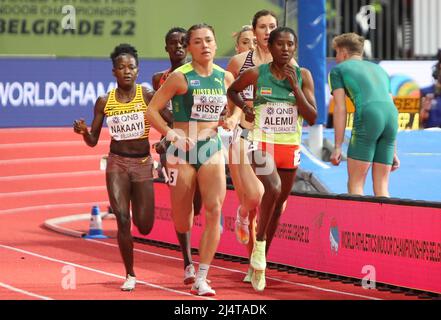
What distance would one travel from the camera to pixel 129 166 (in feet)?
39.5

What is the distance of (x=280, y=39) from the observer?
1188 cm

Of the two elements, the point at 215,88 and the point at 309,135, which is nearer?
the point at 215,88

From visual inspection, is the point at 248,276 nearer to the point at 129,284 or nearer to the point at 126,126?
the point at 129,284

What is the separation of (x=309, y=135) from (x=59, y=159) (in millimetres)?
6112

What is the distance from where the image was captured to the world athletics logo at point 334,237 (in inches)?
509

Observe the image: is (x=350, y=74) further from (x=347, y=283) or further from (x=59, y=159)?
(x=59, y=159)

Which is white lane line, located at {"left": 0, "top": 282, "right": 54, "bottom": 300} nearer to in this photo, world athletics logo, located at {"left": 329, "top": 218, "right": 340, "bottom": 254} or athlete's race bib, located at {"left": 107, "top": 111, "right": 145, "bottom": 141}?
athlete's race bib, located at {"left": 107, "top": 111, "right": 145, "bottom": 141}

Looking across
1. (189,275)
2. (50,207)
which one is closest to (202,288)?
(189,275)

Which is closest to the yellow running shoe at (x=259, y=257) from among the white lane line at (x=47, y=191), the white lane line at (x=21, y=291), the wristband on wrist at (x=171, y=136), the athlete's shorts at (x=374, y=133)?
the wristband on wrist at (x=171, y=136)

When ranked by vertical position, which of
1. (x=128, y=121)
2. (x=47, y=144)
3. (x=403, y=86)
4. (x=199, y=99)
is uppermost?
(x=403, y=86)

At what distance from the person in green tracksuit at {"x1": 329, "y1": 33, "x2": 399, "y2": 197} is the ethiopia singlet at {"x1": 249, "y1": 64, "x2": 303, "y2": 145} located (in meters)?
1.11

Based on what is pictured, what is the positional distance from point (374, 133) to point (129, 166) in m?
2.72

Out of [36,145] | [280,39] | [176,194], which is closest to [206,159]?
[176,194]

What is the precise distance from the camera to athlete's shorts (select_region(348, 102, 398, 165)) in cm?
1319
